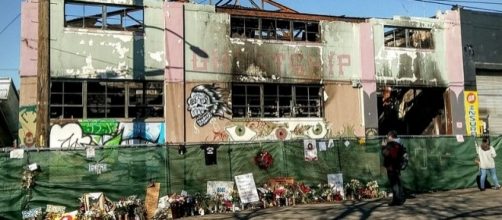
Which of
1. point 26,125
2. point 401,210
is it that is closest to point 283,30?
point 26,125

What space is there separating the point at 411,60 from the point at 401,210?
12.9 metres

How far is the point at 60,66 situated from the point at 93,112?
1942mm

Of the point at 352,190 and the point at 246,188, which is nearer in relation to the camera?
the point at 246,188

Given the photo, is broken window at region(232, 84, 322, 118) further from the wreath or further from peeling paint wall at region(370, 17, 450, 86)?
the wreath

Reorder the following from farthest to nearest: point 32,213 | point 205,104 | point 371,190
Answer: point 205,104 → point 371,190 → point 32,213

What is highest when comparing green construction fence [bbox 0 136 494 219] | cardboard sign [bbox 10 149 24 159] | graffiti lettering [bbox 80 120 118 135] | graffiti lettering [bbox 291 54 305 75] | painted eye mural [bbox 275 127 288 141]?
graffiti lettering [bbox 291 54 305 75]

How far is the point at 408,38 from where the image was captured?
79.1ft

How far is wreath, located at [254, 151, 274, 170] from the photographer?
14090 millimetres

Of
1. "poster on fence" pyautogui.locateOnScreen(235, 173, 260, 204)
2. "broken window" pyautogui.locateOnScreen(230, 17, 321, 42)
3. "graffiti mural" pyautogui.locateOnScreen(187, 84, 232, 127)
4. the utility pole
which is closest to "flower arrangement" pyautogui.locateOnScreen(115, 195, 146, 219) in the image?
the utility pole

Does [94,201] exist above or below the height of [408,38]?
below

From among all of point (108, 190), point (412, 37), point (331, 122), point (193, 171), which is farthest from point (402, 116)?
point (108, 190)

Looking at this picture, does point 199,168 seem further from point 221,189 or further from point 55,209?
point 55,209

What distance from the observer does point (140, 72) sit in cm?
1939

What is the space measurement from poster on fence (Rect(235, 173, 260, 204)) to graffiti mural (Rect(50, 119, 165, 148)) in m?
6.41
